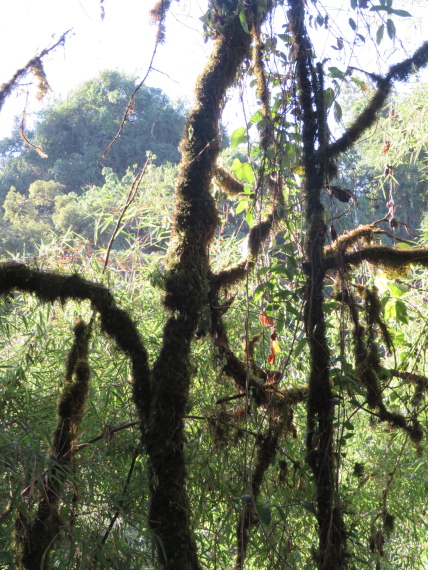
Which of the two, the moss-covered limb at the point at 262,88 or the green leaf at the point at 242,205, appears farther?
the green leaf at the point at 242,205

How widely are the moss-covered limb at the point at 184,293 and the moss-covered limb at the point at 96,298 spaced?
5 cm

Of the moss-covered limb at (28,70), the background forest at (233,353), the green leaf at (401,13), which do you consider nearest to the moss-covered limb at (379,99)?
the background forest at (233,353)

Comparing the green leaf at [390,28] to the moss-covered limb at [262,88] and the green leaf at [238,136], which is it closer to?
the moss-covered limb at [262,88]

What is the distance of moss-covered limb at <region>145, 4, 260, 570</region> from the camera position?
44.5 inches

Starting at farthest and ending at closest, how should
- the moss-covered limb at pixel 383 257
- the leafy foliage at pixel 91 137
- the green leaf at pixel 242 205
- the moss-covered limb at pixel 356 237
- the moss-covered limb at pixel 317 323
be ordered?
the leafy foliage at pixel 91 137 → the green leaf at pixel 242 205 → the moss-covered limb at pixel 356 237 → the moss-covered limb at pixel 383 257 → the moss-covered limb at pixel 317 323

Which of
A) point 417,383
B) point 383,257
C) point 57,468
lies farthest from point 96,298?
point 417,383

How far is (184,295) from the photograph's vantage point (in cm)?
125

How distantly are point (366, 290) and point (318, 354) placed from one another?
248 millimetres

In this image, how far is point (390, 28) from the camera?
144cm

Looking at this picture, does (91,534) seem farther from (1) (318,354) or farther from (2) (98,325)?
(1) (318,354)

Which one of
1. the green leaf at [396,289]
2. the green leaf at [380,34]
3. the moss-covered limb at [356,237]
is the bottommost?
the green leaf at [396,289]

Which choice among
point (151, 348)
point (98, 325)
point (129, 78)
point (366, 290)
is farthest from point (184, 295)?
point (129, 78)

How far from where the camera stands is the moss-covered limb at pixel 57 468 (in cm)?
111

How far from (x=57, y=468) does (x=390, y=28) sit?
56.4 inches
